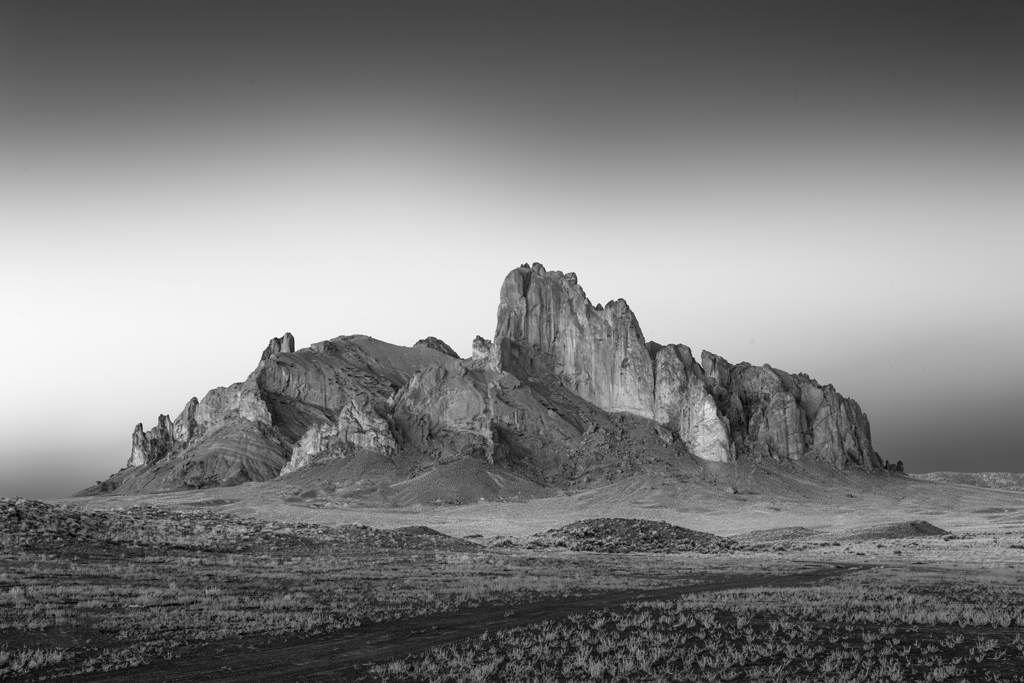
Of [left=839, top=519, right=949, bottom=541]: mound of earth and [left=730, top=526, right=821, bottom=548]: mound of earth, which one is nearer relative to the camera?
[left=730, top=526, right=821, bottom=548]: mound of earth

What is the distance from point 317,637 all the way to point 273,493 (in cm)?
15526

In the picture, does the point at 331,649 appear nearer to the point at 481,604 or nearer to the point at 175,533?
the point at 481,604

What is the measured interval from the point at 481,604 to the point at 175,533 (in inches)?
1408

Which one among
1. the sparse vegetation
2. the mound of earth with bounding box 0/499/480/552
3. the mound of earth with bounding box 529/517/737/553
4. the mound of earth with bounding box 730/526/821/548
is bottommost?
the mound of earth with bounding box 730/526/821/548

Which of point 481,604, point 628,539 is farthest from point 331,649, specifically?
point 628,539

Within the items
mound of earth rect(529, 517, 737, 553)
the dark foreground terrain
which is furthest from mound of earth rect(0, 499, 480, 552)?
mound of earth rect(529, 517, 737, 553)

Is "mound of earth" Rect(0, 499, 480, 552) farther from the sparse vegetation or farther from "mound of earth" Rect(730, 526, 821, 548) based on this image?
the sparse vegetation

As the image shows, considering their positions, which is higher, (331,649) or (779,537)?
(331,649)

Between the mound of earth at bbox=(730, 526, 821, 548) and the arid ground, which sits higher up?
the arid ground

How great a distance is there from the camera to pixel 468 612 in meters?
29.0

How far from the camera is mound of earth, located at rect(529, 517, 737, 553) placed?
70562 mm

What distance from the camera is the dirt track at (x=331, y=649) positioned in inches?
727

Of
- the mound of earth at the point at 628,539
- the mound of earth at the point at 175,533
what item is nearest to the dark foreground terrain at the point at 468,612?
the mound of earth at the point at 175,533

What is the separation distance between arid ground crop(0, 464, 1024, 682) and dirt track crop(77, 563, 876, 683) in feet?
0.35
